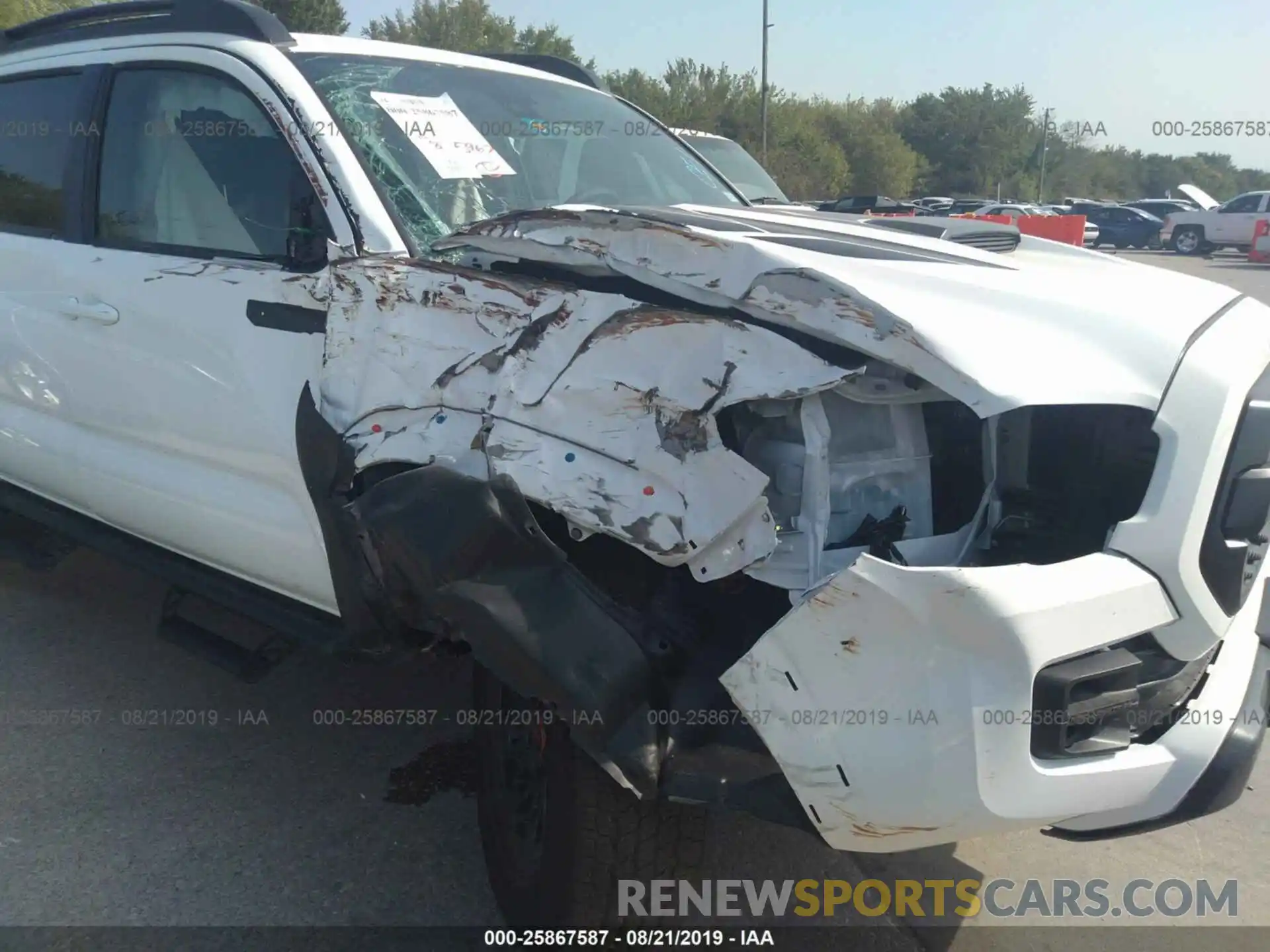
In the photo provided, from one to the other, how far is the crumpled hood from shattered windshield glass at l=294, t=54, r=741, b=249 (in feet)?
1.49

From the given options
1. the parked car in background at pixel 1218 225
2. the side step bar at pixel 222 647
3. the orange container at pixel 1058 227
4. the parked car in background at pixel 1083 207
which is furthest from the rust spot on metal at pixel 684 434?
the parked car in background at pixel 1083 207

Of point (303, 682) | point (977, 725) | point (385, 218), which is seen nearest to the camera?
point (977, 725)

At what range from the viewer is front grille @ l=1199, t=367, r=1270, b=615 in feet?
5.64

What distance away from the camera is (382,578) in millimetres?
2059

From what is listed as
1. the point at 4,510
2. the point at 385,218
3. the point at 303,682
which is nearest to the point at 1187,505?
the point at 385,218

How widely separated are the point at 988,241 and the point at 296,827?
94.4 inches

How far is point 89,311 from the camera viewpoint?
299 centimetres

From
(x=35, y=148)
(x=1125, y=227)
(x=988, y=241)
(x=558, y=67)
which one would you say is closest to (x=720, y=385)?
(x=988, y=241)

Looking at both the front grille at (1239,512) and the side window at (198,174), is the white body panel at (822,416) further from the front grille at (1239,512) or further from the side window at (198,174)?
the side window at (198,174)

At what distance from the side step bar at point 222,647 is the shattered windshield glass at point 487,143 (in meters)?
1.16

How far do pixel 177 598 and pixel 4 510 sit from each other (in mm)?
1376

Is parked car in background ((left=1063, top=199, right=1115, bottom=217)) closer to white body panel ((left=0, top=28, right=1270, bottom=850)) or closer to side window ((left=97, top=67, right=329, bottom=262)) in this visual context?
side window ((left=97, top=67, right=329, bottom=262))

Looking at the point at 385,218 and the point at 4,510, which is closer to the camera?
the point at 385,218

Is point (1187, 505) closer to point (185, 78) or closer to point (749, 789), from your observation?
point (749, 789)
